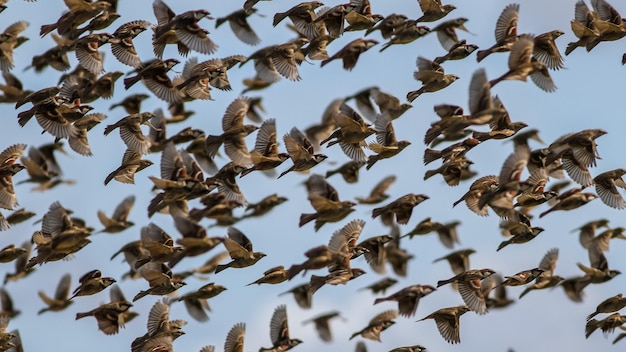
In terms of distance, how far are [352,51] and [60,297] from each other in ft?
31.8

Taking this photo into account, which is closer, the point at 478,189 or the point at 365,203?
the point at 478,189

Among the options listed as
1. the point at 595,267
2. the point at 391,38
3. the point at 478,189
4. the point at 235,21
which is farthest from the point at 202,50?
the point at 595,267

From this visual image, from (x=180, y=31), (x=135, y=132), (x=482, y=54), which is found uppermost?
(x=180, y=31)

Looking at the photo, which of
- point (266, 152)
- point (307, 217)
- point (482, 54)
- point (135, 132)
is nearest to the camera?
point (307, 217)

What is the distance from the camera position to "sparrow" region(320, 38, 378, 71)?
32.4 m

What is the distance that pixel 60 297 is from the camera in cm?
3706

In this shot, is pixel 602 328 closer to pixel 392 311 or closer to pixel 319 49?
pixel 392 311

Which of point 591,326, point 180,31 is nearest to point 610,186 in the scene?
point 591,326

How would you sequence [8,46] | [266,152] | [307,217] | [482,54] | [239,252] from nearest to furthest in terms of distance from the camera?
[307,217], [482,54], [239,252], [266,152], [8,46]

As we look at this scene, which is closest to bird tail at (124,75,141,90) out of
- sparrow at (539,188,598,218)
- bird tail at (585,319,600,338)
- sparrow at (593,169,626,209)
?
sparrow at (539,188,598,218)

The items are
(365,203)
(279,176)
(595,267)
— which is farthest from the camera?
(365,203)

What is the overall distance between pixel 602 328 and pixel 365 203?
653cm

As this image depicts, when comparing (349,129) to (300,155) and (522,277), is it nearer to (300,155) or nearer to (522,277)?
(300,155)

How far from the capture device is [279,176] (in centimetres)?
3086
